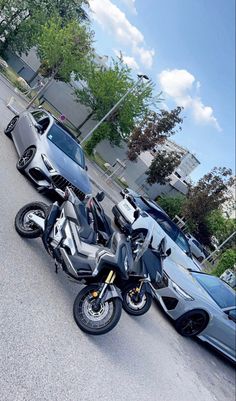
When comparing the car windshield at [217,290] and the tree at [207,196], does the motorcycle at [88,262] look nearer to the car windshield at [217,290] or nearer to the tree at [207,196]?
the car windshield at [217,290]

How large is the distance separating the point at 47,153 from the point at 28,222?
281 centimetres

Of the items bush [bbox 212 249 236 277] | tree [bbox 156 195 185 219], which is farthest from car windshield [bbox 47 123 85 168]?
tree [bbox 156 195 185 219]

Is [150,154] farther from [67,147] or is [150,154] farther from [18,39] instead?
[67,147]

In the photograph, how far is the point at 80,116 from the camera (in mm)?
36406

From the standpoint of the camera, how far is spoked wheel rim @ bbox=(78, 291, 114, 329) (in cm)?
472

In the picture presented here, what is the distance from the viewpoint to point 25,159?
325 inches

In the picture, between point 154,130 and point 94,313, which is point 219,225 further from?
point 94,313

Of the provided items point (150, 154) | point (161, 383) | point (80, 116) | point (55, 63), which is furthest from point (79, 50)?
point (161, 383)

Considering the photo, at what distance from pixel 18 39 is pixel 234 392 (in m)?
35.0

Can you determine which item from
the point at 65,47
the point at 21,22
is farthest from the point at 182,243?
the point at 21,22

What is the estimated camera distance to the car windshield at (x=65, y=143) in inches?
366

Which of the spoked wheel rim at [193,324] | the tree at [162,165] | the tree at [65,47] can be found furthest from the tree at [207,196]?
the spoked wheel rim at [193,324]

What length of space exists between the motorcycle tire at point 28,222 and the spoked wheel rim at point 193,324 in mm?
3673

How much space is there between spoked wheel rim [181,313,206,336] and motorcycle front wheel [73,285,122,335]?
3156 mm
